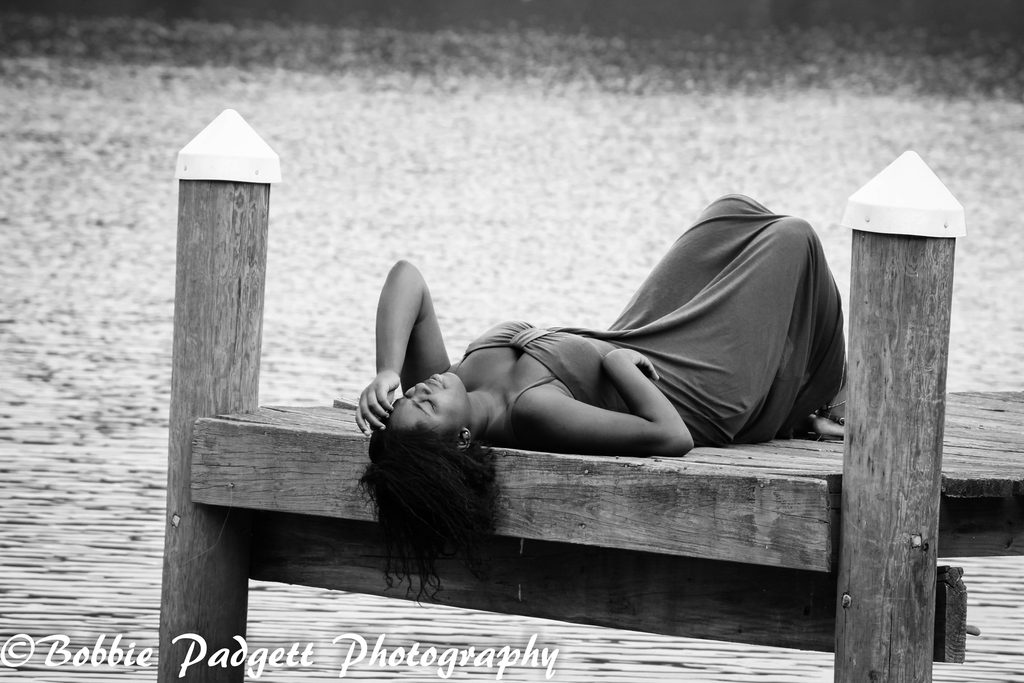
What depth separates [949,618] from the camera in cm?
379

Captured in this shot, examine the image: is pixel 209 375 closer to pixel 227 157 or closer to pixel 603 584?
pixel 227 157

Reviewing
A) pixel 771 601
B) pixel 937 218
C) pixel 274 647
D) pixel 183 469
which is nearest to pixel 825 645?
pixel 771 601

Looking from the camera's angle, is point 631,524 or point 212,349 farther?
point 212,349

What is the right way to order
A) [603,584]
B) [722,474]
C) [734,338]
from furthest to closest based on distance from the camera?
[734,338], [603,584], [722,474]

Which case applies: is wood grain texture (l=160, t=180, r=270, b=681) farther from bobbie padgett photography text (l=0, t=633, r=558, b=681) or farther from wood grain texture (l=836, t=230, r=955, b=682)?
wood grain texture (l=836, t=230, r=955, b=682)

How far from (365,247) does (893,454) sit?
1154 cm

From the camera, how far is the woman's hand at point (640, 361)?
4.25 meters

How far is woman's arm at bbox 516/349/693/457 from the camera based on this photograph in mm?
4004

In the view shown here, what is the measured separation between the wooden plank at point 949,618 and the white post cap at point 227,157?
2.15 m

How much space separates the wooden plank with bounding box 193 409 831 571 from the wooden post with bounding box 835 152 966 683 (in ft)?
0.38

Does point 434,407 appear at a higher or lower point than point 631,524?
higher

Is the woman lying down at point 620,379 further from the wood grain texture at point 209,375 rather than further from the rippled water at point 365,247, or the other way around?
the rippled water at point 365,247

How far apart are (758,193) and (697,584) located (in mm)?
15098

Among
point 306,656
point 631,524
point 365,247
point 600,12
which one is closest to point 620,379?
point 631,524
